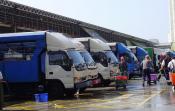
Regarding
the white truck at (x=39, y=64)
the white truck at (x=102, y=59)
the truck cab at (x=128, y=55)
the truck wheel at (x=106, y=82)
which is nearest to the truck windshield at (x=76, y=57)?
the white truck at (x=39, y=64)

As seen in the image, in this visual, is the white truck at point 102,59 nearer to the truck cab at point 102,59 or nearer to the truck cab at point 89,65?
the truck cab at point 102,59

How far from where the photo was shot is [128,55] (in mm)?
36594

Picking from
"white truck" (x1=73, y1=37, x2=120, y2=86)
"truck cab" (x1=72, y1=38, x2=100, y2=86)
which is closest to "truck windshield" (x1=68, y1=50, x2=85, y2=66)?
"truck cab" (x1=72, y1=38, x2=100, y2=86)

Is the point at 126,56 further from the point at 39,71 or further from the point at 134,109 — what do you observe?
the point at 134,109

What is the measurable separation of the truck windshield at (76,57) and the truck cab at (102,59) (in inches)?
182

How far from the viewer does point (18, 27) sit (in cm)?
3959

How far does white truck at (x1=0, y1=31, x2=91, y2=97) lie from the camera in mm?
20812

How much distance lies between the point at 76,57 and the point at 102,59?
6057 mm

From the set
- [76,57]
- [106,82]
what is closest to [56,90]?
[76,57]

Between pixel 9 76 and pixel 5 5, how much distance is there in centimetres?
1831

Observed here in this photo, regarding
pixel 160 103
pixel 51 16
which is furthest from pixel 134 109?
pixel 51 16

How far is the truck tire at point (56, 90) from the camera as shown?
20.9 meters

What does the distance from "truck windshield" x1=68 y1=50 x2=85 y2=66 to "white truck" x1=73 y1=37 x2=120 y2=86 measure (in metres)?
4.63

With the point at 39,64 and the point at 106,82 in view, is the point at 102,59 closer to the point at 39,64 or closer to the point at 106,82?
the point at 106,82
